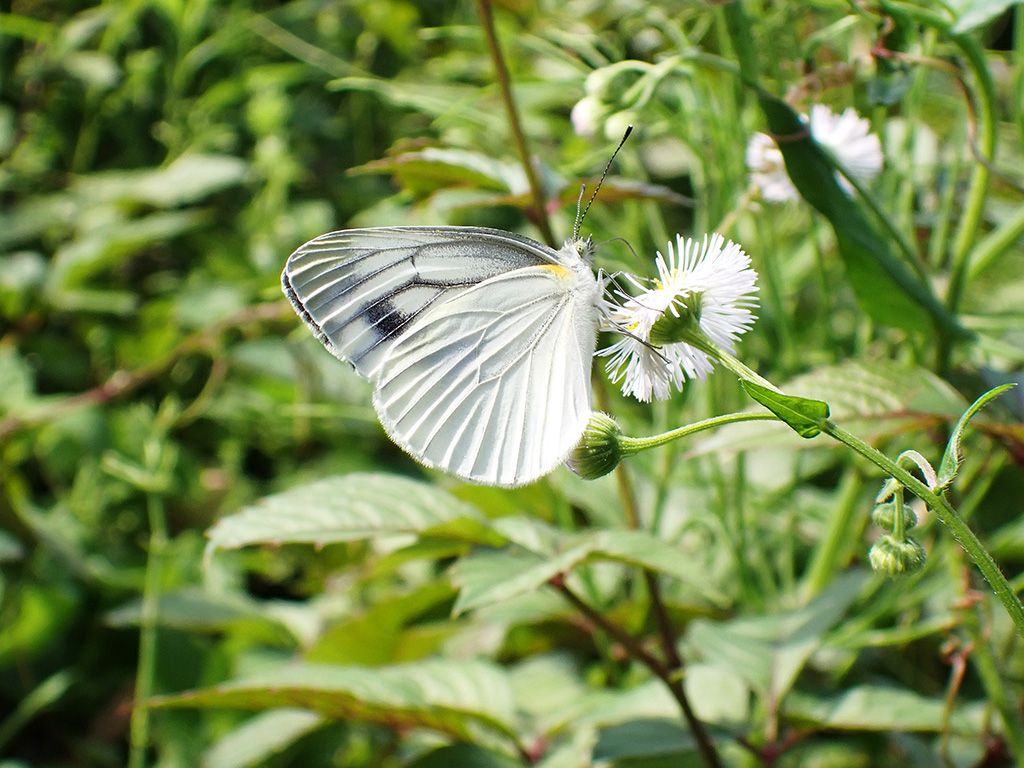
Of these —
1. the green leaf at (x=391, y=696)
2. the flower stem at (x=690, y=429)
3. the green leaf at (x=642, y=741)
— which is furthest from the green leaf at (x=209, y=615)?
the flower stem at (x=690, y=429)

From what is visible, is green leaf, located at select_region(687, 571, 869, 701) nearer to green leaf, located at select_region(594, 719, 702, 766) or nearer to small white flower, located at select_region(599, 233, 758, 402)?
green leaf, located at select_region(594, 719, 702, 766)

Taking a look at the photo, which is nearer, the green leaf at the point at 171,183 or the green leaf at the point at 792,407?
the green leaf at the point at 792,407

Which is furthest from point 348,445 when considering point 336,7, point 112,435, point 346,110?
point 336,7

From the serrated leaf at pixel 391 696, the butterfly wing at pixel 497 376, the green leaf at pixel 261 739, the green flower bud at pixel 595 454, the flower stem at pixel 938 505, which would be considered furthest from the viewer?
the green leaf at pixel 261 739

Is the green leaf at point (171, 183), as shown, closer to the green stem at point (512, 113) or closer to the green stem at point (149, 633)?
the green stem at point (149, 633)

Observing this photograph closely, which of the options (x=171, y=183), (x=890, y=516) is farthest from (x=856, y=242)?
(x=171, y=183)

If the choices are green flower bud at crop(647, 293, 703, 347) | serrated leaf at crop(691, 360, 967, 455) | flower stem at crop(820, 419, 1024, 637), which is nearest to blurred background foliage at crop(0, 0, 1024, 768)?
serrated leaf at crop(691, 360, 967, 455)
